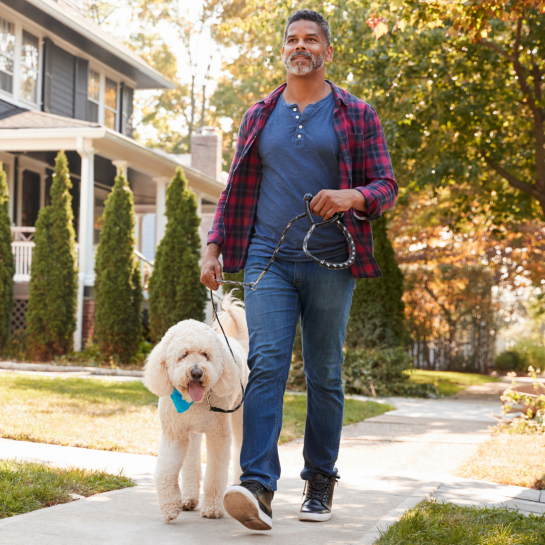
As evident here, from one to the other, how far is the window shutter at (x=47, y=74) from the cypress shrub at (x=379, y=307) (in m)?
9.66

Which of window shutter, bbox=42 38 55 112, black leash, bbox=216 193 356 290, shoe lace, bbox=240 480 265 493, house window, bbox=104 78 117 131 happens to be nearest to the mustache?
black leash, bbox=216 193 356 290

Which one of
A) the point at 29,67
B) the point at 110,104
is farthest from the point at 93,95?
the point at 29,67

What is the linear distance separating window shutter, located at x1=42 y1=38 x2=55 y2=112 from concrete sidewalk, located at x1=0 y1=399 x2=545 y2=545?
13111mm

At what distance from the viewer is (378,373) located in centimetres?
1100

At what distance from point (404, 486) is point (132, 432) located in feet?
8.09

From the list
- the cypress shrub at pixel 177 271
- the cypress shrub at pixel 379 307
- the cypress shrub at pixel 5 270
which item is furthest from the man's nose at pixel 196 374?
the cypress shrub at pixel 5 270

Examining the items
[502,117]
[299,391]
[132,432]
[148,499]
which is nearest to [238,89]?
[502,117]

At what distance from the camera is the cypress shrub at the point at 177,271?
42.4 ft

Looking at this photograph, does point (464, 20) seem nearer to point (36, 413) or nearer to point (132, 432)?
point (132, 432)

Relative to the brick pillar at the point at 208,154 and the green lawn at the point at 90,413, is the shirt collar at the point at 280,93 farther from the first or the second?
the brick pillar at the point at 208,154

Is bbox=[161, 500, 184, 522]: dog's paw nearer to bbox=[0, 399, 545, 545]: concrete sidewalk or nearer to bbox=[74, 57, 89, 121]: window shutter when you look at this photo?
bbox=[0, 399, 545, 545]: concrete sidewalk

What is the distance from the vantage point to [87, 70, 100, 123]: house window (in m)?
19.1

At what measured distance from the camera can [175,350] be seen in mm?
3391

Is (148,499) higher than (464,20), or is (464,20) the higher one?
(464,20)
